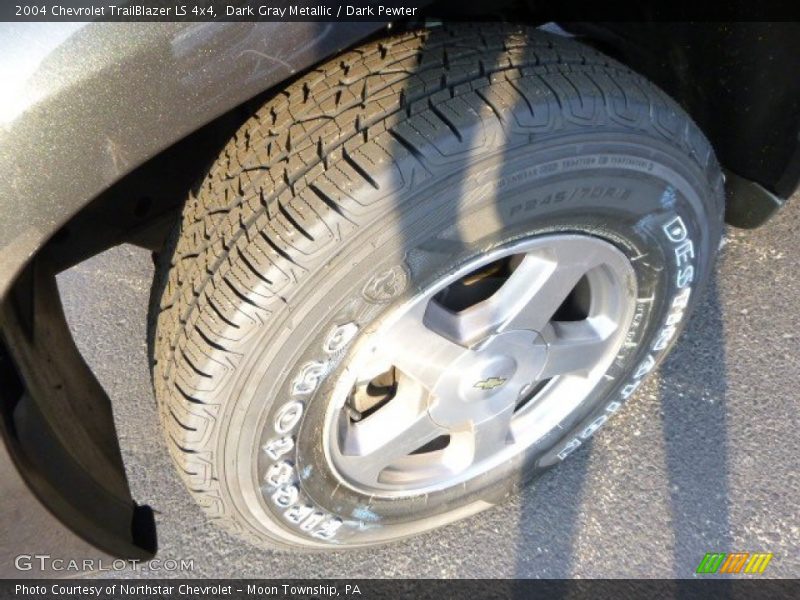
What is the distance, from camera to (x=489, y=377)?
66.4 inches

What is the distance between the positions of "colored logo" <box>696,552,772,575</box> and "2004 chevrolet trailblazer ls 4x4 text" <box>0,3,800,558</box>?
0.47m

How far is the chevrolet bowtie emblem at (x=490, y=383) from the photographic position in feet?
5.54

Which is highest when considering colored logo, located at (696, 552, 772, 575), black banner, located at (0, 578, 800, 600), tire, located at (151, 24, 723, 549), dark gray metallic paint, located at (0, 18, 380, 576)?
dark gray metallic paint, located at (0, 18, 380, 576)

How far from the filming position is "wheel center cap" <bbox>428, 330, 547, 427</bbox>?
1636 millimetres

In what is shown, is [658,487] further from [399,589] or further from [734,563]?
[399,589]

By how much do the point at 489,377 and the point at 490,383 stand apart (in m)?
0.02

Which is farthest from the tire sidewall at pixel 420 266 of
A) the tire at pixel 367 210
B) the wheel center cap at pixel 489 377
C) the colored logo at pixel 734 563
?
the colored logo at pixel 734 563

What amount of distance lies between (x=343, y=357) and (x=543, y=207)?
45 centimetres

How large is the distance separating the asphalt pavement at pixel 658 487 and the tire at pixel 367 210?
0.57 meters

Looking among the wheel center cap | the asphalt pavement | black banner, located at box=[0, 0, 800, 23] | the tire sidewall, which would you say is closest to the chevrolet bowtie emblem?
the wheel center cap

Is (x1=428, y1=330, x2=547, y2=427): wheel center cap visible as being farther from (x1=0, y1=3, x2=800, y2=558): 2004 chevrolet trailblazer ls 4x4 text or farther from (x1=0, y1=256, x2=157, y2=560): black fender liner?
(x1=0, y1=256, x2=157, y2=560): black fender liner

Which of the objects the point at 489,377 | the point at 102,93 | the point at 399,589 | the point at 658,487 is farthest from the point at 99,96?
the point at 658,487

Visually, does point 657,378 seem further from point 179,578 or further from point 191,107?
point 191,107

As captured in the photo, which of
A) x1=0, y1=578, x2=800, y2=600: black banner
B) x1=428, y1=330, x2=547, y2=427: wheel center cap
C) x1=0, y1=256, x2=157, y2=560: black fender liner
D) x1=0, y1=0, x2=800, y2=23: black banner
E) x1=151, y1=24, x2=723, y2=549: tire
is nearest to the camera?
x1=0, y1=0, x2=800, y2=23: black banner
